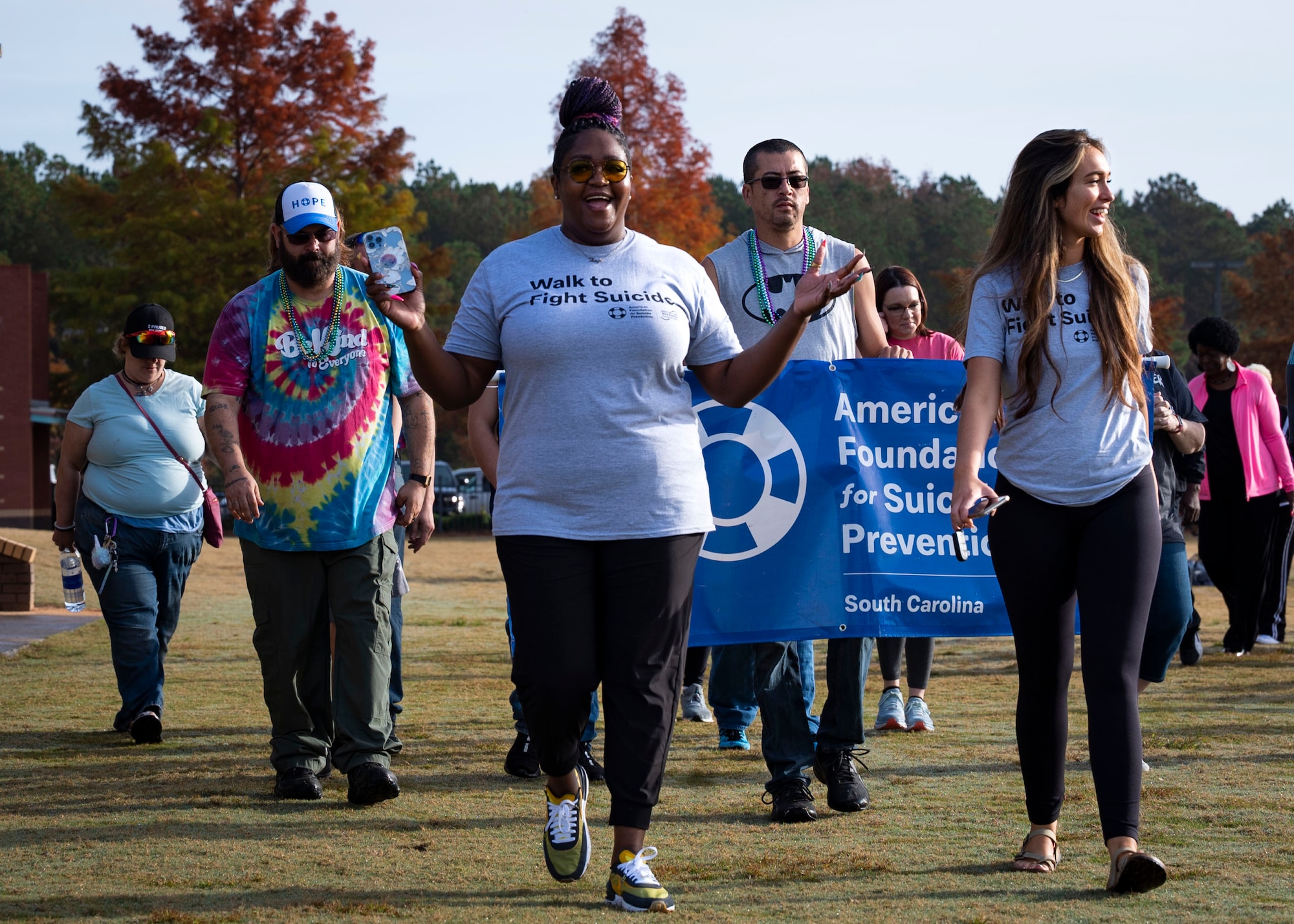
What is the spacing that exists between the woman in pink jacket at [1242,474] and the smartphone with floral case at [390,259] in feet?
28.0

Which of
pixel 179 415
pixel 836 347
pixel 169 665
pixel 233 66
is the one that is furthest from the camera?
pixel 233 66

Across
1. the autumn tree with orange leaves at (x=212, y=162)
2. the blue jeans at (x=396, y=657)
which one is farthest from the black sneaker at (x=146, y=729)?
the autumn tree with orange leaves at (x=212, y=162)

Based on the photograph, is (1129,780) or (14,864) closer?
(1129,780)

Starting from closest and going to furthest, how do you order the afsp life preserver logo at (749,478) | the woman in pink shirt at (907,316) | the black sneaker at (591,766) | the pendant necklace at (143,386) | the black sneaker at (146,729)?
the black sneaker at (591,766) < the afsp life preserver logo at (749,478) < the black sneaker at (146,729) < the woman in pink shirt at (907,316) < the pendant necklace at (143,386)

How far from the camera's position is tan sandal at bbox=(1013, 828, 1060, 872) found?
178 inches

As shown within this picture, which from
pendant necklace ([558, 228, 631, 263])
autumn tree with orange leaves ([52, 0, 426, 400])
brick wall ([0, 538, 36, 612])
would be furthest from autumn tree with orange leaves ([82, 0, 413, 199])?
pendant necklace ([558, 228, 631, 263])

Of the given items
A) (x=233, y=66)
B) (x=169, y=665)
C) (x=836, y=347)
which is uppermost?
(x=233, y=66)

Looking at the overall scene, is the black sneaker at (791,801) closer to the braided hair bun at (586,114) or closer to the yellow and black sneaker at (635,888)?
the yellow and black sneaker at (635,888)

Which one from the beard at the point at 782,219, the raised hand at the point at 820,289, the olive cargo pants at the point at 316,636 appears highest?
the beard at the point at 782,219

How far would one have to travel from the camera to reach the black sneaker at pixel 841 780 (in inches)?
219

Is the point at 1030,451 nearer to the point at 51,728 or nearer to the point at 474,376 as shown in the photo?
the point at 474,376

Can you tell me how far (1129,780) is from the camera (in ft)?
14.3

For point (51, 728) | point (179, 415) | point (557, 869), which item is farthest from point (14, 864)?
point (179, 415)

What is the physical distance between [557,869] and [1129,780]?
63.9 inches
